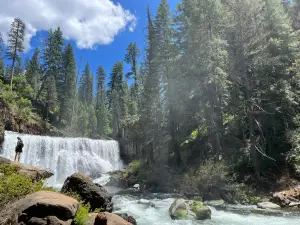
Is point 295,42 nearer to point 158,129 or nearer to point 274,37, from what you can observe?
point 274,37

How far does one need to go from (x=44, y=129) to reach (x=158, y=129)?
18.8 meters

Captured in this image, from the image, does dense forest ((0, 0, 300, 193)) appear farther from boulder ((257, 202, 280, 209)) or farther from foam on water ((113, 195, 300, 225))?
foam on water ((113, 195, 300, 225))

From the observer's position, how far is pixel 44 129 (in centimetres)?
3966

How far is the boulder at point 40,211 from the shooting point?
22.6 ft

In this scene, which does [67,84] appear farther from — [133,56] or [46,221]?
[46,221]

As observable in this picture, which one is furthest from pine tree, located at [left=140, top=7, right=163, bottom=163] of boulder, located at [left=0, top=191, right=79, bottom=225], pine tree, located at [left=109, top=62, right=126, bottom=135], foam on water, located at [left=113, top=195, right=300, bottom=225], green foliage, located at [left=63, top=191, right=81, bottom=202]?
pine tree, located at [left=109, top=62, right=126, bottom=135]

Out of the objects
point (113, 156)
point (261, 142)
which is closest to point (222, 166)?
point (261, 142)

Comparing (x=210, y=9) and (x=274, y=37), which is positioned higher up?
(x=210, y=9)

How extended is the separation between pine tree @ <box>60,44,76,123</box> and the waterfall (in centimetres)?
1611

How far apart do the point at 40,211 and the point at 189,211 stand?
7546 mm

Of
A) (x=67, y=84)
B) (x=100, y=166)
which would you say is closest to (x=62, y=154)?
(x=100, y=166)

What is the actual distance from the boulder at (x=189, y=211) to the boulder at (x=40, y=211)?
6.26m

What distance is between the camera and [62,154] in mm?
31562

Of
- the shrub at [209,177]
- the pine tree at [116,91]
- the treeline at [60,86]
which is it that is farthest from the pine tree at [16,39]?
the shrub at [209,177]
